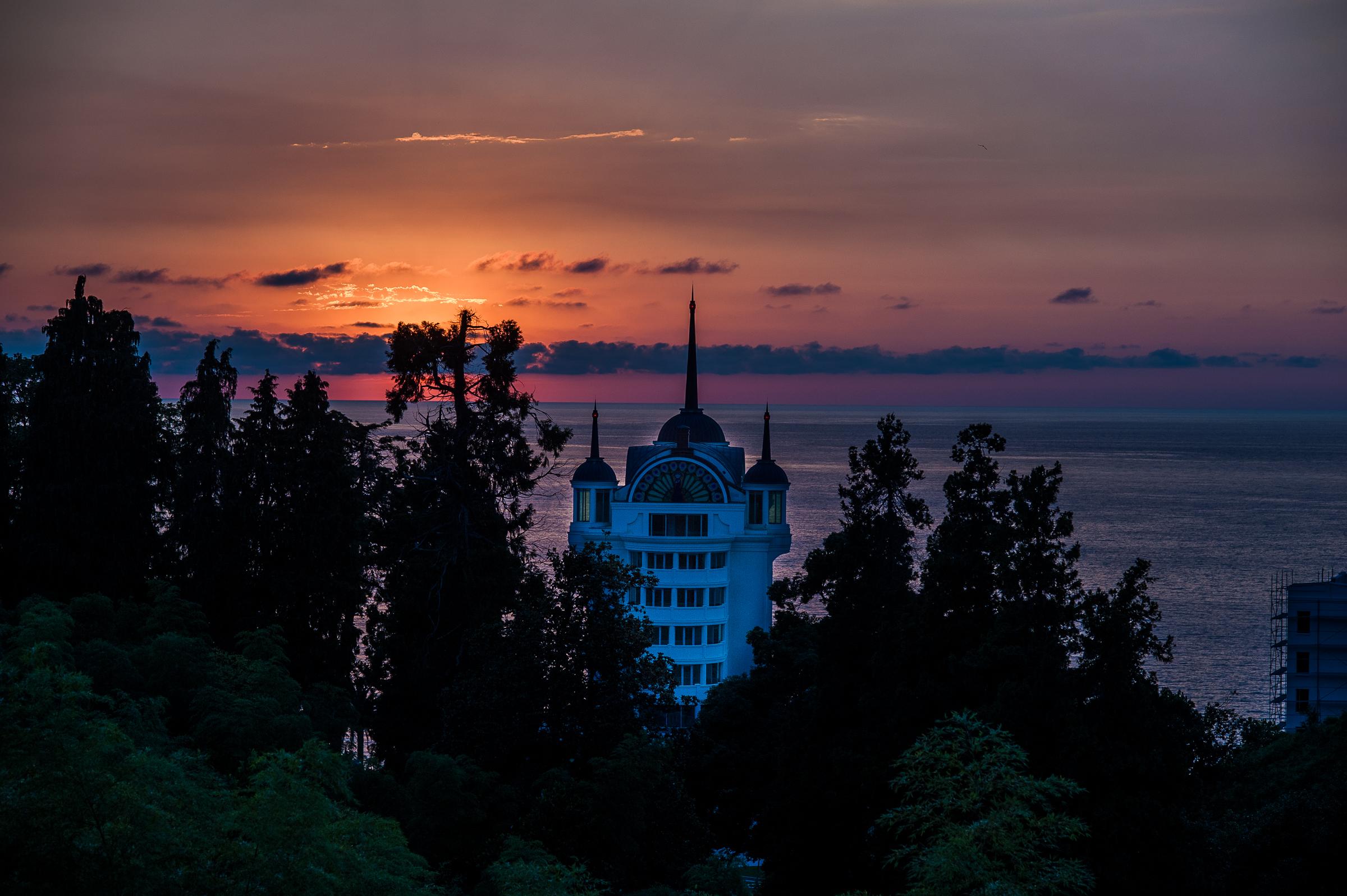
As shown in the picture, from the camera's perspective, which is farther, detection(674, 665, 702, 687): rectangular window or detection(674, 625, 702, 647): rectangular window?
detection(674, 665, 702, 687): rectangular window

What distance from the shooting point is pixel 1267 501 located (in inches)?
7623

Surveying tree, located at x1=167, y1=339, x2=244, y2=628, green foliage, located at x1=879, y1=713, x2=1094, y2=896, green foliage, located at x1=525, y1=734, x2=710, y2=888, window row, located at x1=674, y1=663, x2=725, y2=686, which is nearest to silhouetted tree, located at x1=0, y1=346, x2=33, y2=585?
tree, located at x1=167, y1=339, x2=244, y2=628

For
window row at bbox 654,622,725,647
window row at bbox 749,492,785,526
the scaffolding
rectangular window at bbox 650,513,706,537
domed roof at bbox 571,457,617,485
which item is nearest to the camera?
window row at bbox 654,622,725,647

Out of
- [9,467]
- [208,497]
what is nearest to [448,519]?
[208,497]

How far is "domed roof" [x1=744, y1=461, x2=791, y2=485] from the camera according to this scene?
7325 cm

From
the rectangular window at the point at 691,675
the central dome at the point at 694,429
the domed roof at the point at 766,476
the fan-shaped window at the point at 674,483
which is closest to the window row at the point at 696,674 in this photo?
the rectangular window at the point at 691,675

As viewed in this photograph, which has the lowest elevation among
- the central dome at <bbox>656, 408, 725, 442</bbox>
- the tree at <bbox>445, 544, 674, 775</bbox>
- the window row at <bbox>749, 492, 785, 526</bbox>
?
the tree at <bbox>445, 544, 674, 775</bbox>

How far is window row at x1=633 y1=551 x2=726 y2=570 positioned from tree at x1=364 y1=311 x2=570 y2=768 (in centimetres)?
2721

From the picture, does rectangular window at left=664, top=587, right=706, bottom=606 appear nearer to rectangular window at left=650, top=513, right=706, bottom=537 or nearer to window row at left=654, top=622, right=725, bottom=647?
window row at left=654, top=622, right=725, bottom=647

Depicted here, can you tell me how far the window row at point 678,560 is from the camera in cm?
6900

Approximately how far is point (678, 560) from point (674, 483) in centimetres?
425

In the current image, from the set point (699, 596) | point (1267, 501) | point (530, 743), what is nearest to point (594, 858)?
point (530, 743)

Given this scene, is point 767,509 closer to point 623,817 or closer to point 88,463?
point 88,463

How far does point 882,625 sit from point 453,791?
12.0 meters
